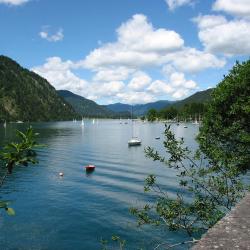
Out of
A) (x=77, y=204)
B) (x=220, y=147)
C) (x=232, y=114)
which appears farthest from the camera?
(x=77, y=204)

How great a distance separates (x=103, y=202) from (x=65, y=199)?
7202mm

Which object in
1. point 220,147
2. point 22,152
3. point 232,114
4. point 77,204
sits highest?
point 232,114

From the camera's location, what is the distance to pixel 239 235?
792cm

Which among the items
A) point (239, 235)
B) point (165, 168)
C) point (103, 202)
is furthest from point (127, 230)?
point (165, 168)

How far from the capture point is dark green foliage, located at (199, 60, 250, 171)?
110 ft

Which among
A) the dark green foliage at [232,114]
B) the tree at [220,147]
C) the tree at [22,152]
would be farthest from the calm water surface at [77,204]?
the tree at [22,152]

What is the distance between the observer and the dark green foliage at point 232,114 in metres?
33.5

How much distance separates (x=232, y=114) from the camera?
1476 inches

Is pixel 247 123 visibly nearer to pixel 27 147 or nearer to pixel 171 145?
Answer: pixel 171 145

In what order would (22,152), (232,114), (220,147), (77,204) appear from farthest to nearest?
(77,204) < (232,114) < (220,147) < (22,152)

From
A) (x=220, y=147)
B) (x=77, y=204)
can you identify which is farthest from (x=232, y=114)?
(x=77, y=204)

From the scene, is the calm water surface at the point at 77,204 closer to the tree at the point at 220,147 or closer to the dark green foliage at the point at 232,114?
the dark green foliage at the point at 232,114

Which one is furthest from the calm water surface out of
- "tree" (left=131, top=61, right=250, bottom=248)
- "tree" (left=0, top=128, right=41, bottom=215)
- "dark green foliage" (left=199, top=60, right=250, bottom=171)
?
"tree" (left=0, top=128, right=41, bottom=215)

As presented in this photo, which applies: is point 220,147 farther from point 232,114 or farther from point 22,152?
point 22,152
